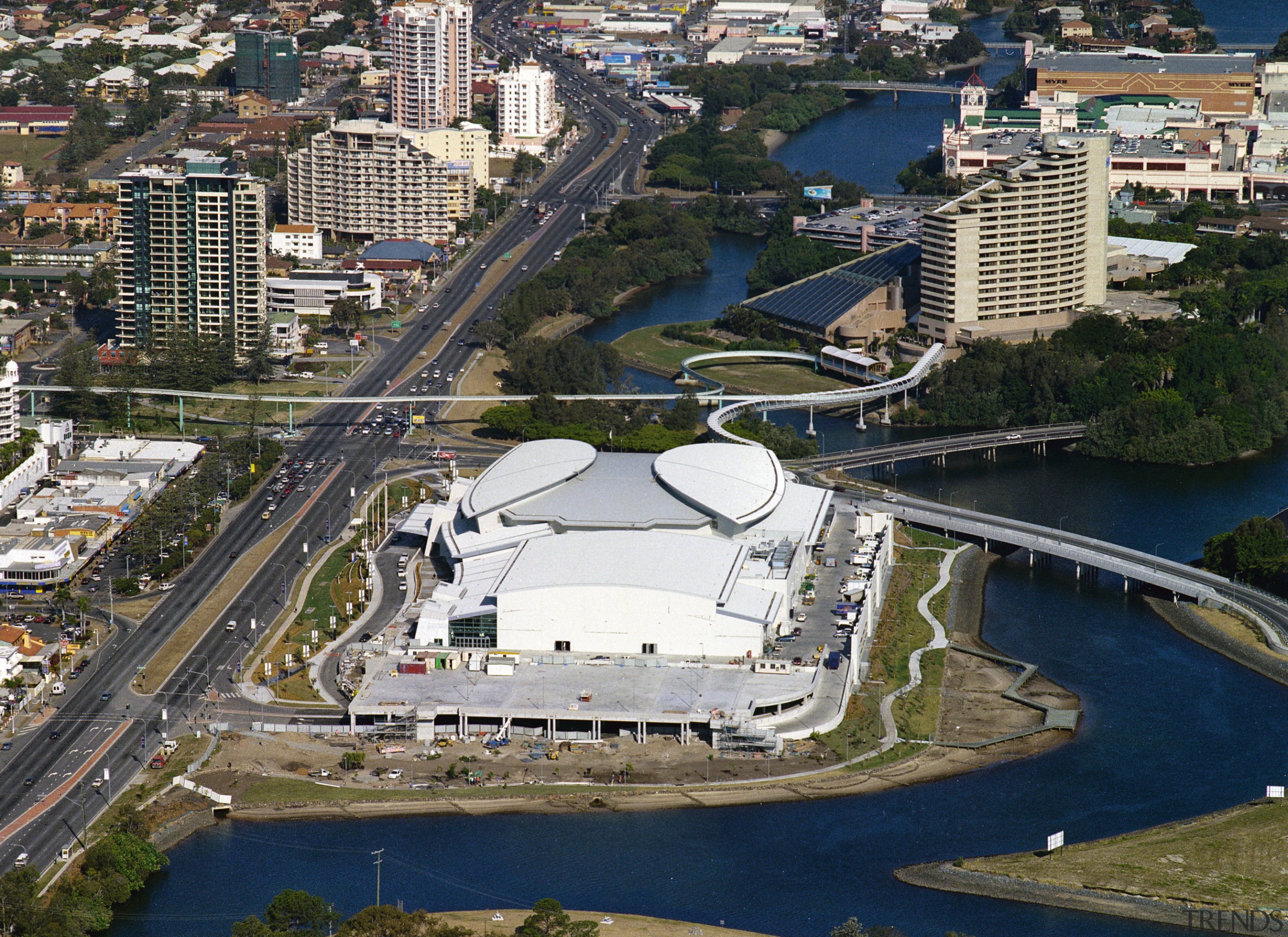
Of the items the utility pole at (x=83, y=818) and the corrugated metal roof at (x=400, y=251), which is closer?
the utility pole at (x=83, y=818)

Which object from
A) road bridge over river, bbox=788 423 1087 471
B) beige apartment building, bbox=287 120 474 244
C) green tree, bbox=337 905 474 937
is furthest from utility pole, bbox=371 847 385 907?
beige apartment building, bbox=287 120 474 244

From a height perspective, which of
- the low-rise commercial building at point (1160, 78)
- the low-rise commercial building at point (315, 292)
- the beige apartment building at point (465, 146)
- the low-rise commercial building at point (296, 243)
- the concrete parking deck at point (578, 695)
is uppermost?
the low-rise commercial building at point (1160, 78)

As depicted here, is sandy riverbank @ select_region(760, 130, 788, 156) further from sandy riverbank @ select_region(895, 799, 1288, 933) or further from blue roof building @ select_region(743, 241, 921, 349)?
sandy riverbank @ select_region(895, 799, 1288, 933)

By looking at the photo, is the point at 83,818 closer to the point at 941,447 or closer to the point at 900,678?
the point at 900,678

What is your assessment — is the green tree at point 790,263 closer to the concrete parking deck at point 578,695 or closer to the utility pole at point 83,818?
the concrete parking deck at point 578,695

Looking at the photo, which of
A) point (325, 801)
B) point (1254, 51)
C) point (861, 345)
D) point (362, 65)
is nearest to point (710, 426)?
point (861, 345)

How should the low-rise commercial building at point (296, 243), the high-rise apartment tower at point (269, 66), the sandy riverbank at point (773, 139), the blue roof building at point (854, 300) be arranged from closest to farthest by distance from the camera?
the blue roof building at point (854, 300) < the low-rise commercial building at point (296, 243) < the sandy riverbank at point (773, 139) < the high-rise apartment tower at point (269, 66)

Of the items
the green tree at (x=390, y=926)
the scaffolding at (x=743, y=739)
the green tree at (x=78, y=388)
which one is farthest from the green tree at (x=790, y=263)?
the green tree at (x=390, y=926)
